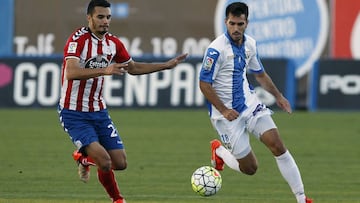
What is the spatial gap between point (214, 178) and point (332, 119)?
12.8 metres

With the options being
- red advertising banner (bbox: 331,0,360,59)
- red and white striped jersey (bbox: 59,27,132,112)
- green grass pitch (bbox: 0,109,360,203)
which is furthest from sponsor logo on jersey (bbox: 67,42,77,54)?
red advertising banner (bbox: 331,0,360,59)

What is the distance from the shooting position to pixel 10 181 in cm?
1386

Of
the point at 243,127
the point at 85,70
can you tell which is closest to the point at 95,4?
the point at 85,70

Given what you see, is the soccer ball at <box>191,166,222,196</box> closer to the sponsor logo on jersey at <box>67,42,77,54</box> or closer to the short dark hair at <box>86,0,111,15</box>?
the sponsor logo on jersey at <box>67,42,77,54</box>

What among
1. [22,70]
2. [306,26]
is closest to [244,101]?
[22,70]

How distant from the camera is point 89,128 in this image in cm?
1135

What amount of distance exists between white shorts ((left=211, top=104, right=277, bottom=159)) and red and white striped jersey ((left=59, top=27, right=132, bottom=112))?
4.66ft

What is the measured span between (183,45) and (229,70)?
1678 centimetres

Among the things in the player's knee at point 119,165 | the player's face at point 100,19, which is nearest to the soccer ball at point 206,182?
the player's knee at point 119,165

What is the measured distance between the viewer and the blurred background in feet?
84.5

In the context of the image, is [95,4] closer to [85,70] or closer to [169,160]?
[85,70]

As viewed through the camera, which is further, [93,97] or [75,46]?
[93,97]

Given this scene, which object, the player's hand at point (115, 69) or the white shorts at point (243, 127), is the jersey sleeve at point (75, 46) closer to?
the player's hand at point (115, 69)

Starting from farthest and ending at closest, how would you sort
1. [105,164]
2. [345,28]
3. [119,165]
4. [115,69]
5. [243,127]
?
[345,28]
[243,127]
[119,165]
[105,164]
[115,69]
